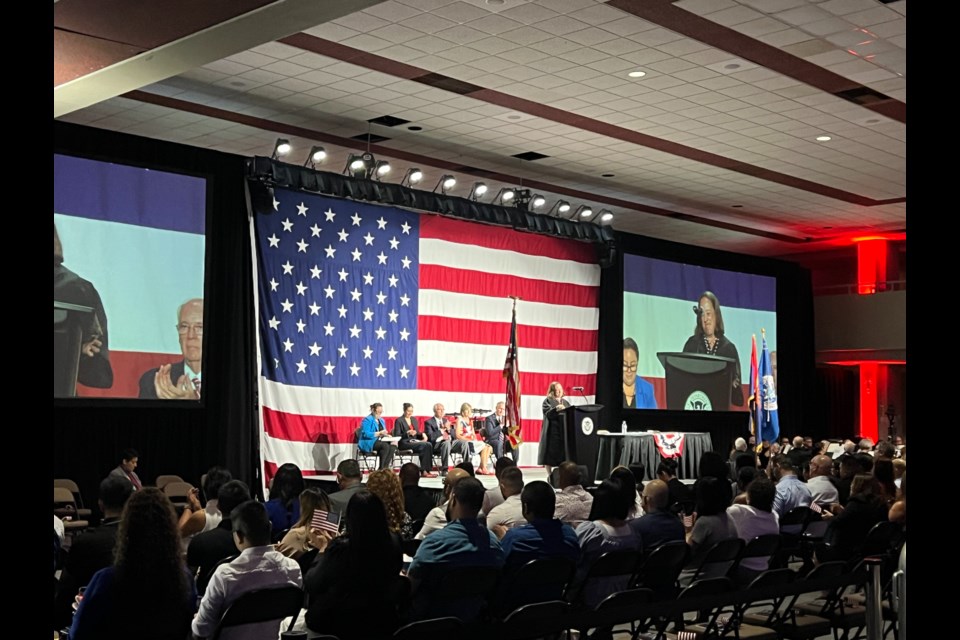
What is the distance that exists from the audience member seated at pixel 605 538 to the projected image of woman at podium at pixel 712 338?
14611mm

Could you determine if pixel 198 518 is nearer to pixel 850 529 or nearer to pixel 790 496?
pixel 850 529

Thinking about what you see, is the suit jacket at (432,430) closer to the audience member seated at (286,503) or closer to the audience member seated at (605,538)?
the audience member seated at (286,503)

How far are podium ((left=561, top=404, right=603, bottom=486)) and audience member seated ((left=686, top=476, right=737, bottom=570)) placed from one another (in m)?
8.40

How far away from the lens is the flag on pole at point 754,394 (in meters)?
18.8

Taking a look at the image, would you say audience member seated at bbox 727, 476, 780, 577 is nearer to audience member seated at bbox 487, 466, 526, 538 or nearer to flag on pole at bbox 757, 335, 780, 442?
audience member seated at bbox 487, 466, 526, 538

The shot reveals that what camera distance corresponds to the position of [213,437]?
41.2ft

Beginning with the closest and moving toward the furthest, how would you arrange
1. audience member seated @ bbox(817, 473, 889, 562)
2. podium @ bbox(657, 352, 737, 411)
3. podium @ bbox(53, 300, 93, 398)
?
audience member seated @ bbox(817, 473, 889, 562), podium @ bbox(53, 300, 93, 398), podium @ bbox(657, 352, 737, 411)

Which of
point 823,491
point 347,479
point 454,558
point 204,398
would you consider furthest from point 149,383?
point 454,558

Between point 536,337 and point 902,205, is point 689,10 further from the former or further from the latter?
point 902,205

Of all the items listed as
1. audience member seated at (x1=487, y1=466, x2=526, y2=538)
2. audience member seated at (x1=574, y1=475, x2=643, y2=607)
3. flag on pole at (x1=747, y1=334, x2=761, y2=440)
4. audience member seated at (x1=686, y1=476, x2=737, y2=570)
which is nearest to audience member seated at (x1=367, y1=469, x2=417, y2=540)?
audience member seated at (x1=487, y1=466, x2=526, y2=538)

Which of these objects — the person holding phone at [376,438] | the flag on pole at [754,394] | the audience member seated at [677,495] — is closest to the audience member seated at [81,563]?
the audience member seated at [677,495]

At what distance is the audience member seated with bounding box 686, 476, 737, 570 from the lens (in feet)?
19.8
